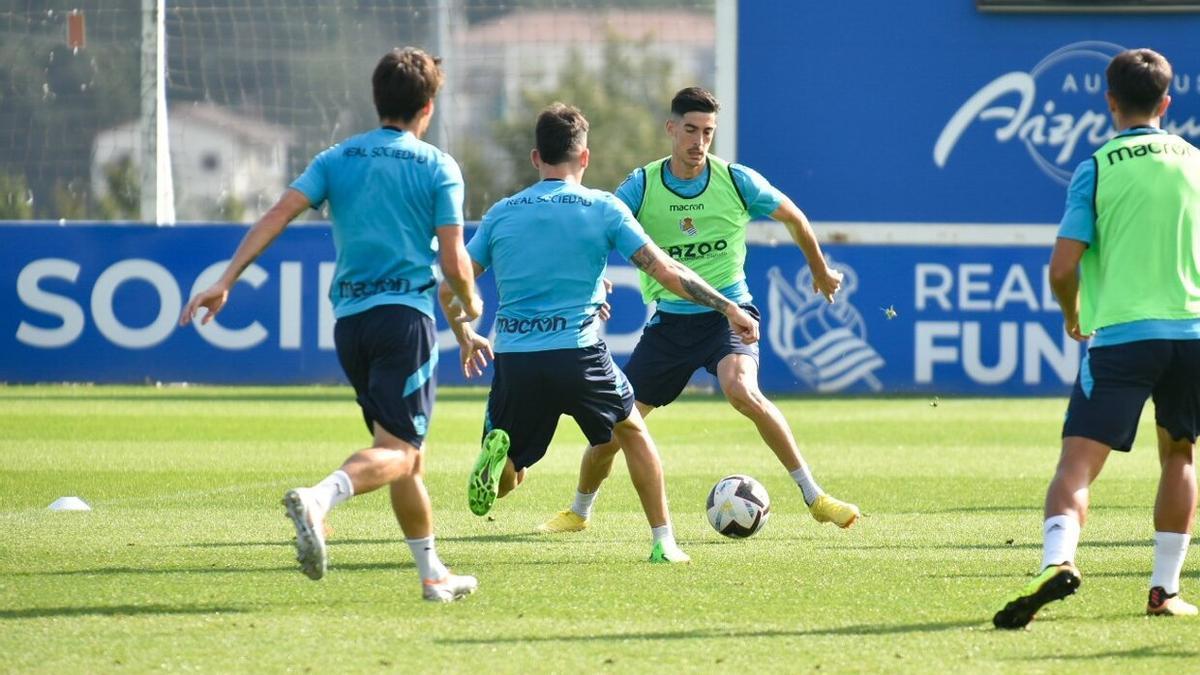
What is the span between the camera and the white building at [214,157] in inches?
877

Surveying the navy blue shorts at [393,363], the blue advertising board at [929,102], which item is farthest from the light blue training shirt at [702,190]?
the blue advertising board at [929,102]

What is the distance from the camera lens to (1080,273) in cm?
723

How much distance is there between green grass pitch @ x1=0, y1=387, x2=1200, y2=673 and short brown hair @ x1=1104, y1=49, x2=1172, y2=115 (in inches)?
71.4

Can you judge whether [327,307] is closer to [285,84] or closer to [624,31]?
[285,84]

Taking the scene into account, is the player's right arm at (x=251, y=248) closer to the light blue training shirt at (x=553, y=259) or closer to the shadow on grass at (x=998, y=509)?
the light blue training shirt at (x=553, y=259)

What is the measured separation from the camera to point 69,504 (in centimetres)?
1037

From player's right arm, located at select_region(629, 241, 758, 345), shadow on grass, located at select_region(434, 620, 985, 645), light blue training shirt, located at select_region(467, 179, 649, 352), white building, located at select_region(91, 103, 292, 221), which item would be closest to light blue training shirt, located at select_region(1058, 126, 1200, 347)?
shadow on grass, located at select_region(434, 620, 985, 645)

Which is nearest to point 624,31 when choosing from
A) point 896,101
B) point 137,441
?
point 896,101

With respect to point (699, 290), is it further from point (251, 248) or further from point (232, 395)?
point (232, 395)

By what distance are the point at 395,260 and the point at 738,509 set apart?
9.24 ft

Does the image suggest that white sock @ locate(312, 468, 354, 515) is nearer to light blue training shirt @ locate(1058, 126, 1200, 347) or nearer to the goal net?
light blue training shirt @ locate(1058, 126, 1200, 347)

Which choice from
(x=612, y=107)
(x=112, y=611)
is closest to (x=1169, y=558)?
(x=112, y=611)

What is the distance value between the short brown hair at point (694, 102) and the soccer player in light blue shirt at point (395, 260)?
248 cm

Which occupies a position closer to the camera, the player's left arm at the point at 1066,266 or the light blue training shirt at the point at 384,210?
the player's left arm at the point at 1066,266
